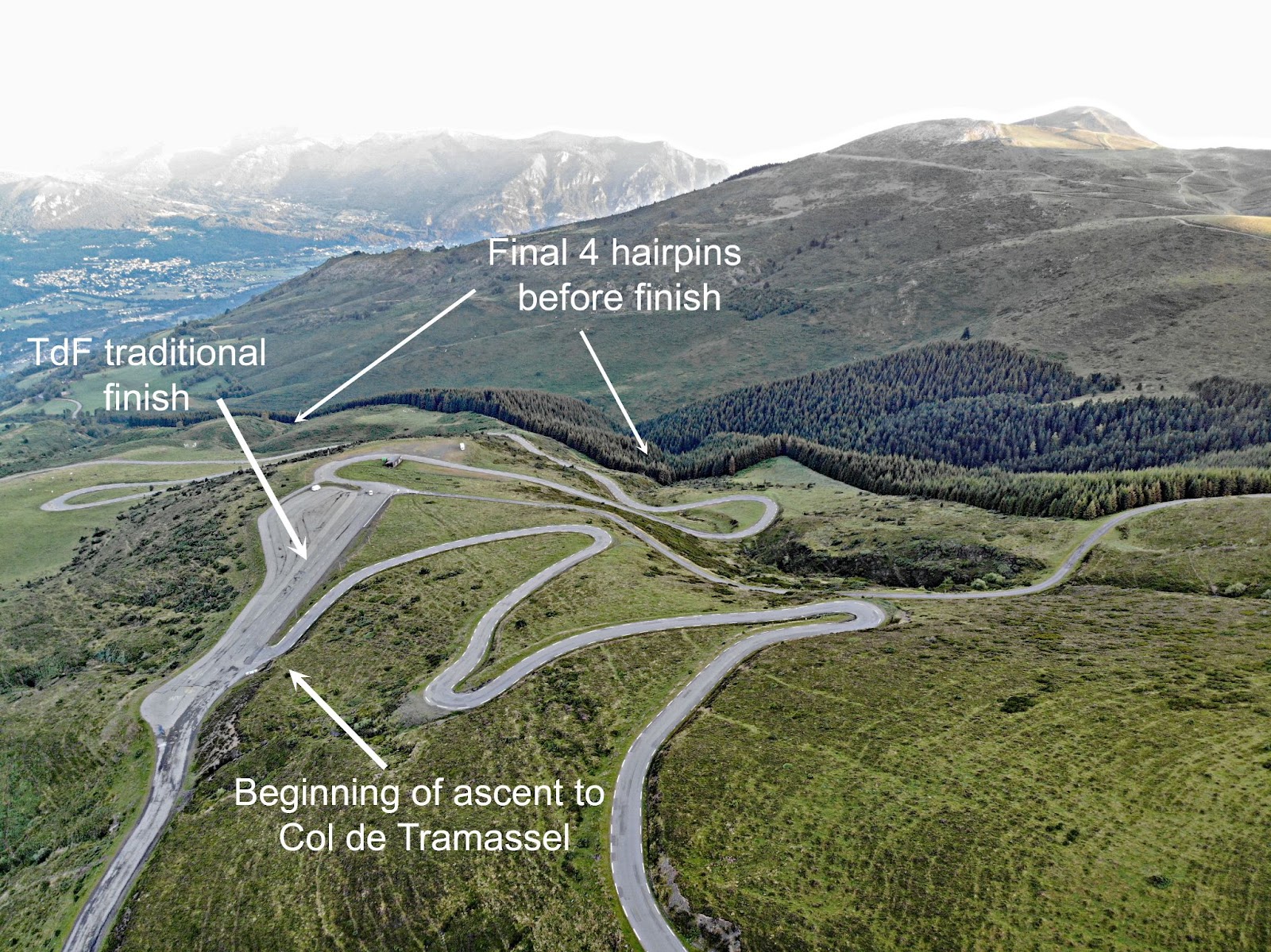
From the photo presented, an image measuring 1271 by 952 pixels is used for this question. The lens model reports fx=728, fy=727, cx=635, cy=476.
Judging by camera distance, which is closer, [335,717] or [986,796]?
[986,796]

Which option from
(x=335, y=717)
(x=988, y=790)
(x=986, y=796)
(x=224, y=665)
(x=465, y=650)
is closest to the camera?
(x=986, y=796)

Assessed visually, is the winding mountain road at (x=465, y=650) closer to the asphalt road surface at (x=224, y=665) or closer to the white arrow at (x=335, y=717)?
the asphalt road surface at (x=224, y=665)

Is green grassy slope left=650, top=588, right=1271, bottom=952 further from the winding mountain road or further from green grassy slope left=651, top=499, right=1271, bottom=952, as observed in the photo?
the winding mountain road

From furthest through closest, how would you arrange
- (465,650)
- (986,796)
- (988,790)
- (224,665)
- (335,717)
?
1. (224,665)
2. (465,650)
3. (335,717)
4. (988,790)
5. (986,796)

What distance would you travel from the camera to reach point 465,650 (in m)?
80.1

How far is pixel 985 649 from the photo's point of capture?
73875 mm

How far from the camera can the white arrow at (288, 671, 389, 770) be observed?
201 ft

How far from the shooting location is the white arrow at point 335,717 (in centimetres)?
6112

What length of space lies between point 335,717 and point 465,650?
16.3 m

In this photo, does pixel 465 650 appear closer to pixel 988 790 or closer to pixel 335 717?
pixel 335 717

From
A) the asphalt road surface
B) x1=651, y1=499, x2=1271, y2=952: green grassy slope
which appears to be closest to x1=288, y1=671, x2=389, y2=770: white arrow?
the asphalt road surface

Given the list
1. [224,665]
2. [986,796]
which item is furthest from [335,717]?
[986,796]

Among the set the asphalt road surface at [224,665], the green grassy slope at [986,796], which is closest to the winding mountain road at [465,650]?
the asphalt road surface at [224,665]

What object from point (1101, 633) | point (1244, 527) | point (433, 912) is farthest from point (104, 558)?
point (1244, 527)
